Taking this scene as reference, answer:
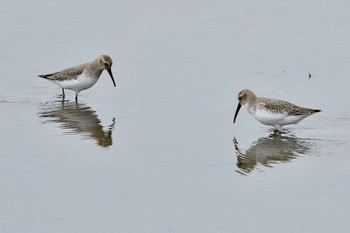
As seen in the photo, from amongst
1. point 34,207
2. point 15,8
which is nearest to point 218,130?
point 34,207

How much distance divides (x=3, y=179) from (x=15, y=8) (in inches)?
619

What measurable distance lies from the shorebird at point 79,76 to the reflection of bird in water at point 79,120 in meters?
0.49

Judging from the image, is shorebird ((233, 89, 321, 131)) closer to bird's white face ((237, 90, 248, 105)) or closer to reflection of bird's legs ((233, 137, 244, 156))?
bird's white face ((237, 90, 248, 105))

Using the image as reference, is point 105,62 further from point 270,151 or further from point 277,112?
point 270,151

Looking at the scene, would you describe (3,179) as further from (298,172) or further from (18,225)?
(298,172)

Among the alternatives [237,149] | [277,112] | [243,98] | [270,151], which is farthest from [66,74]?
[270,151]

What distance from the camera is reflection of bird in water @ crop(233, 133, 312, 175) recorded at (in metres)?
16.0

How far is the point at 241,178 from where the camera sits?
15000mm

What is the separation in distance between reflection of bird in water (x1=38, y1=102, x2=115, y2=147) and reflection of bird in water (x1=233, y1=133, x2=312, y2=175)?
273cm

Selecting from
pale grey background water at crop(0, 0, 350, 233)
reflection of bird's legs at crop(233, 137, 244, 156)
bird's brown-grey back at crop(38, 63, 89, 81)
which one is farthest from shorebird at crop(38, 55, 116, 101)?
reflection of bird's legs at crop(233, 137, 244, 156)

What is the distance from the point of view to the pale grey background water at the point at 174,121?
1338 centimetres

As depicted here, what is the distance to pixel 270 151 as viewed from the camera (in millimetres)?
16781

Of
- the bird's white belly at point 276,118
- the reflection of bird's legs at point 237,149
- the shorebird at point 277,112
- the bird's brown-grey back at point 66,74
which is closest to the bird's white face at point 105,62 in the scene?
the bird's brown-grey back at point 66,74

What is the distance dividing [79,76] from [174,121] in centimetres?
354
